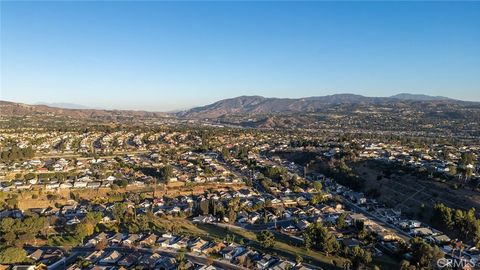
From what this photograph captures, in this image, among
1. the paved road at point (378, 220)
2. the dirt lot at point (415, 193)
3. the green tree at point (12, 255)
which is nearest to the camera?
the green tree at point (12, 255)

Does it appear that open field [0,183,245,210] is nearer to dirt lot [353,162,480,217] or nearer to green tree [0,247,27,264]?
green tree [0,247,27,264]

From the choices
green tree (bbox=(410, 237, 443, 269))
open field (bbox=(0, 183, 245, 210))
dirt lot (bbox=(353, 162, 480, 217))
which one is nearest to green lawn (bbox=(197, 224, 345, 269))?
green tree (bbox=(410, 237, 443, 269))

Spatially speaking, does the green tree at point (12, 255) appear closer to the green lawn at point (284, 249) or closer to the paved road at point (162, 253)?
the paved road at point (162, 253)

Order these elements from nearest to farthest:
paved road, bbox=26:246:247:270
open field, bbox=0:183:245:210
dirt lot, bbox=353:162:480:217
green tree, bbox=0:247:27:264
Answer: green tree, bbox=0:247:27:264, paved road, bbox=26:246:247:270, dirt lot, bbox=353:162:480:217, open field, bbox=0:183:245:210

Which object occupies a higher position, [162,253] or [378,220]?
[162,253]

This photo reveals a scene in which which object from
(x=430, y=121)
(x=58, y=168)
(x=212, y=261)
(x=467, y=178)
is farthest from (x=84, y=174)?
(x=430, y=121)

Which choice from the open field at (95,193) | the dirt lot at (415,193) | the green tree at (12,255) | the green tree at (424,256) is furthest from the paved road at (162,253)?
the dirt lot at (415,193)

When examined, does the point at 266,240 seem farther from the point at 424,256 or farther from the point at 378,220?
the point at 378,220

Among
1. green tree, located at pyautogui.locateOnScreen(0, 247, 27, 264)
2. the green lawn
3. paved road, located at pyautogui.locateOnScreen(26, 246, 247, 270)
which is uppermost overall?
green tree, located at pyautogui.locateOnScreen(0, 247, 27, 264)

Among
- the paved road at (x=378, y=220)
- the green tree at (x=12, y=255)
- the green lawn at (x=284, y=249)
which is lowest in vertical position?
the paved road at (x=378, y=220)

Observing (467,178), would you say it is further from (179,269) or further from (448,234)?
(179,269)

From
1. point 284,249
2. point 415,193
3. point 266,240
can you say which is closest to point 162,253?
point 266,240
